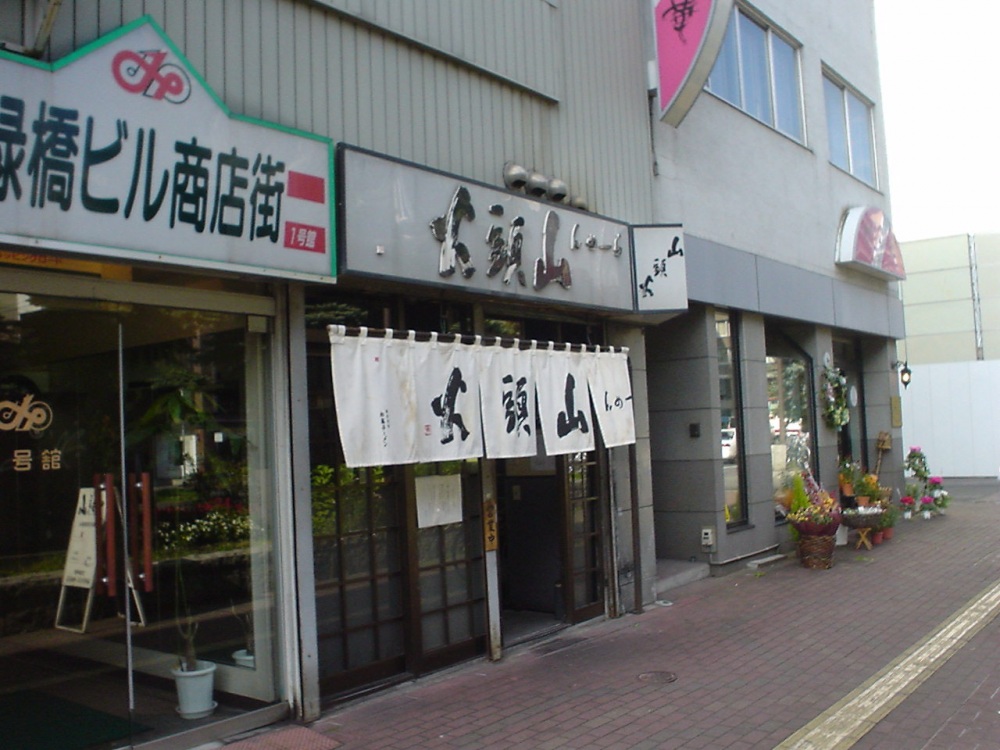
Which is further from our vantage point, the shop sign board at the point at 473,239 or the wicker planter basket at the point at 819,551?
the wicker planter basket at the point at 819,551

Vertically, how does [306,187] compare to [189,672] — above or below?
above

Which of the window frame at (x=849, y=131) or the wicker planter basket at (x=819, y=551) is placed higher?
the window frame at (x=849, y=131)

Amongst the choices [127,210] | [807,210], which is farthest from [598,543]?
[807,210]

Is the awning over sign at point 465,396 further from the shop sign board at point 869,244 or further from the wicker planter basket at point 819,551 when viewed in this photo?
the shop sign board at point 869,244

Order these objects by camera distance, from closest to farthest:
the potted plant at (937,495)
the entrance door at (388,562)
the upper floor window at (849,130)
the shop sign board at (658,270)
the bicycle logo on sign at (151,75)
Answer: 1. the bicycle logo on sign at (151,75)
2. the entrance door at (388,562)
3. the shop sign board at (658,270)
4. the upper floor window at (849,130)
5. the potted plant at (937,495)

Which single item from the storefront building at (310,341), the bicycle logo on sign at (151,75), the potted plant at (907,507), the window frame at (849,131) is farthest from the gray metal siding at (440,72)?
the potted plant at (907,507)

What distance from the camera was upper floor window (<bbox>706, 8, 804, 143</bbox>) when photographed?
13.6m

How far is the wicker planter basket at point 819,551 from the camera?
12.5 m

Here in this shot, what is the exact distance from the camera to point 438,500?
7.99 m

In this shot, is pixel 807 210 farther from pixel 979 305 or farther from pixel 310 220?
pixel 979 305

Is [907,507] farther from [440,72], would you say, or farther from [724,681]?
[440,72]

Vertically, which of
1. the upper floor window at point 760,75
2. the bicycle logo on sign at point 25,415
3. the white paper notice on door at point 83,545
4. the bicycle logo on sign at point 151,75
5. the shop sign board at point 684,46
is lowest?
the white paper notice on door at point 83,545

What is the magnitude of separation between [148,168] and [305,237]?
4.17 ft

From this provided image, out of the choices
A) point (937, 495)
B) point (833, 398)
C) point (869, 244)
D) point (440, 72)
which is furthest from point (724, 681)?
point (937, 495)
